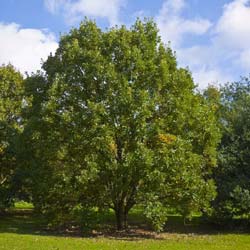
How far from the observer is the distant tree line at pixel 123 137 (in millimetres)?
28766

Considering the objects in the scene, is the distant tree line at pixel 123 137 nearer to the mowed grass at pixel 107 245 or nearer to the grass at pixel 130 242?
the grass at pixel 130 242

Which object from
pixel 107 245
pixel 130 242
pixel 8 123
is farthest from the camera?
pixel 8 123

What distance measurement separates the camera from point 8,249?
20.0 meters

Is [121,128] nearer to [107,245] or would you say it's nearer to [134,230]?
[134,230]

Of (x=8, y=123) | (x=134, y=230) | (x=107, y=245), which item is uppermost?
(x=8, y=123)

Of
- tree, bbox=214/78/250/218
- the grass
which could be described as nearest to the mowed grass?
the grass

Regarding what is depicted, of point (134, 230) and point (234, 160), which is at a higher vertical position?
point (234, 160)

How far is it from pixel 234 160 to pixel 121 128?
366 inches

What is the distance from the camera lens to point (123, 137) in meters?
29.9

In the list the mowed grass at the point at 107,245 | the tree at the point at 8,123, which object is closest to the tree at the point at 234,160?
the mowed grass at the point at 107,245

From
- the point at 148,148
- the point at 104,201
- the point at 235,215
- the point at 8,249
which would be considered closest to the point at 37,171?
the point at 104,201

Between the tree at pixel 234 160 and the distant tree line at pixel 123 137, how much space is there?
8 cm

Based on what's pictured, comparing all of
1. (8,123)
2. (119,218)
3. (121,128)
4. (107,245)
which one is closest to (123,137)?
(121,128)

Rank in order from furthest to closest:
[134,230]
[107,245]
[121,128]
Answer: [134,230] → [121,128] → [107,245]
